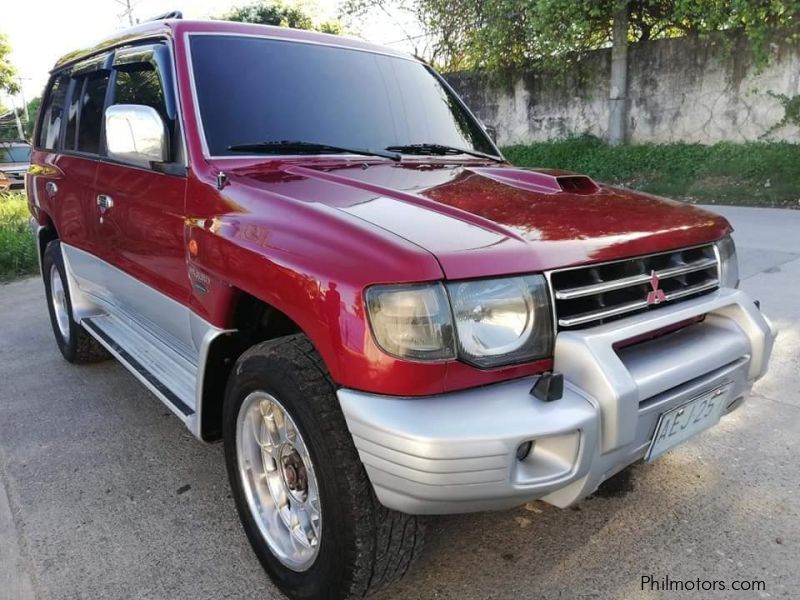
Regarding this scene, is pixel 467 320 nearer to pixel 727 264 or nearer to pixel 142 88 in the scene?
pixel 727 264

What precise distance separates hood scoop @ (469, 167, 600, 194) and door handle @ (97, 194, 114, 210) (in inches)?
72.6

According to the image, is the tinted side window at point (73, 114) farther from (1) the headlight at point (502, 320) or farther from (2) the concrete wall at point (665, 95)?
(2) the concrete wall at point (665, 95)

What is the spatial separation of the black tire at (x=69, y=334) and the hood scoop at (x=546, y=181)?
296cm

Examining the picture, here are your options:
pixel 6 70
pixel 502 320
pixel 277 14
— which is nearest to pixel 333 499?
pixel 502 320

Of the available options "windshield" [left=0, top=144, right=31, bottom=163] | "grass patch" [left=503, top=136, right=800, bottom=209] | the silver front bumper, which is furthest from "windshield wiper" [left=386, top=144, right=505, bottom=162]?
"windshield" [left=0, top=144, right=31, bottom=163]

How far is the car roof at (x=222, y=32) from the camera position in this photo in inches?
110

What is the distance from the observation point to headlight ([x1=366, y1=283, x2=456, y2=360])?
168 cm

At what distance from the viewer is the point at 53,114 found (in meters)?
4.42

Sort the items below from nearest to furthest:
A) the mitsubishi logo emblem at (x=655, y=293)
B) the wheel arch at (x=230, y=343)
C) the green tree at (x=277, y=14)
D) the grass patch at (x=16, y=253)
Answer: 1. the mitsubishi logo emblem at (x=655, y=293)
2. the wheel arch at (x=230, y=343)
3. the grass patch at (x=16, y=253)
4. the green tree at (x=277, y=14)

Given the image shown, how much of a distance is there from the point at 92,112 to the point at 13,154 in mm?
16430

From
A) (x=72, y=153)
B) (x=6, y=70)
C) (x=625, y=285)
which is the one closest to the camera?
(x=625, y=285)

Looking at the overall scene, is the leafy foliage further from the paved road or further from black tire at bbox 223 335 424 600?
black tire at bbox 223 335 424 600

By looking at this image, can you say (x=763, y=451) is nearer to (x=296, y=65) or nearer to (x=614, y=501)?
(x=614, y=501)

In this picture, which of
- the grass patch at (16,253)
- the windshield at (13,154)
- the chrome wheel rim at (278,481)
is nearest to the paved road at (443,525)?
the chrome wheel rim at (278,481)
